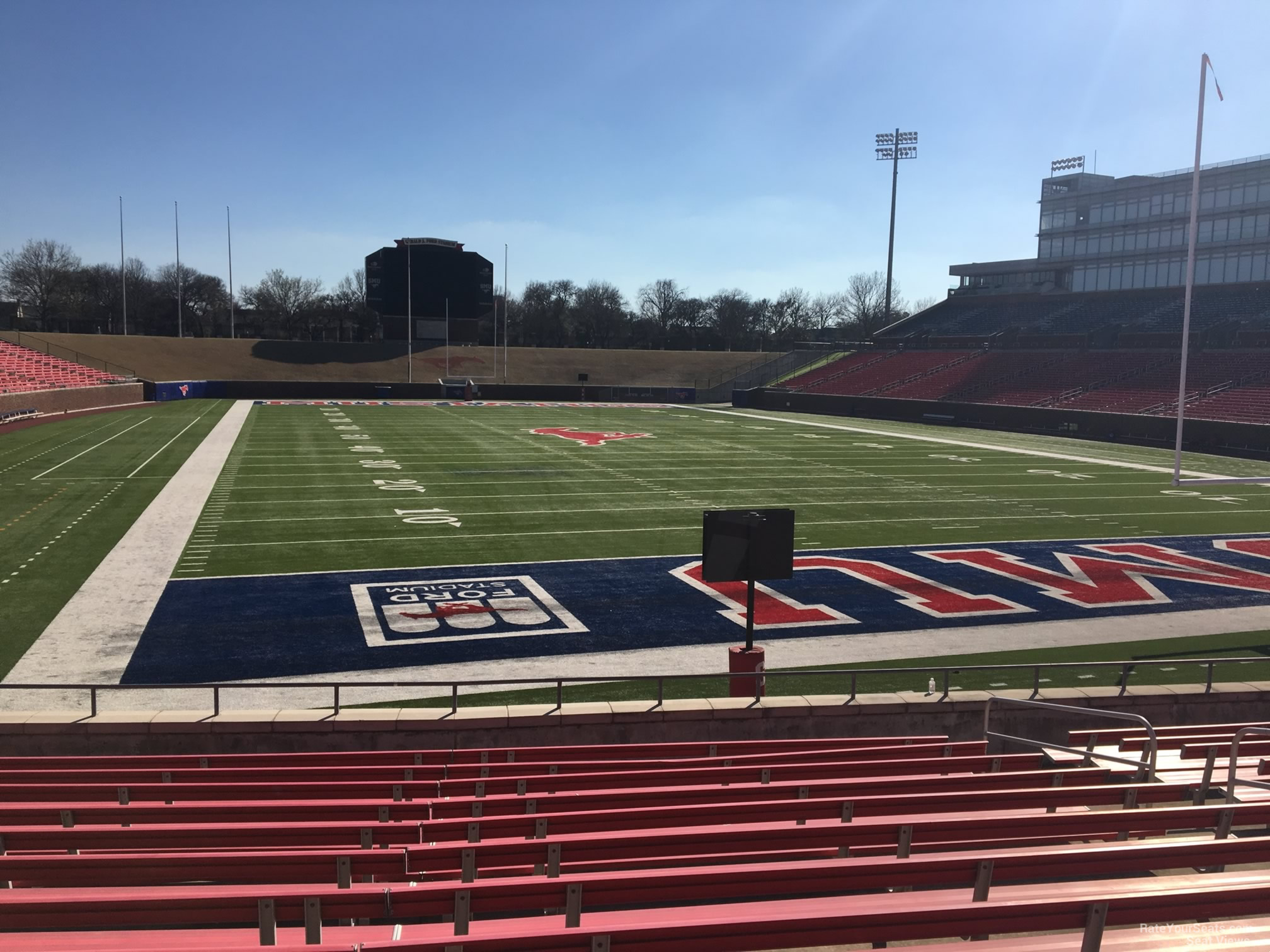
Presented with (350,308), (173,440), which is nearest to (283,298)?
(350,308)

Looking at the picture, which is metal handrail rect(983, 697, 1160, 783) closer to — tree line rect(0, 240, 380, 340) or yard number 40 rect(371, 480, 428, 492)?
yard number 40 rect(371, 480, 428, 492)

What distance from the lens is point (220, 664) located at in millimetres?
12141

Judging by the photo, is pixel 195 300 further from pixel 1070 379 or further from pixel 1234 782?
pixel 1234 782

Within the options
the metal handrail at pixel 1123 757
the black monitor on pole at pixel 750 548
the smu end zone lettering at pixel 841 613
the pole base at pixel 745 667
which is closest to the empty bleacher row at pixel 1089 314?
the smu end zone lettering at pixel 841 613

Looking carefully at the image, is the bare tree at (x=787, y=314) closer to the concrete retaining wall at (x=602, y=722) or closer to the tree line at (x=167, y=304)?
the tree line at (x=167, y=304)

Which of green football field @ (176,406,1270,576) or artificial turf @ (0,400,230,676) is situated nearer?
artificial turf @ (0,400,230,676)

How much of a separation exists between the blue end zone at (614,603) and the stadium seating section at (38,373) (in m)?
39.6

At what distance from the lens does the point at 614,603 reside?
50.4 feet

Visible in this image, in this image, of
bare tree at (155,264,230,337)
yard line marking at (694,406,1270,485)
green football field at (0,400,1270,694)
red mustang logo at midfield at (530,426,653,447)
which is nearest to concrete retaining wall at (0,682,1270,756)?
green football field at (0,400,1270,694)

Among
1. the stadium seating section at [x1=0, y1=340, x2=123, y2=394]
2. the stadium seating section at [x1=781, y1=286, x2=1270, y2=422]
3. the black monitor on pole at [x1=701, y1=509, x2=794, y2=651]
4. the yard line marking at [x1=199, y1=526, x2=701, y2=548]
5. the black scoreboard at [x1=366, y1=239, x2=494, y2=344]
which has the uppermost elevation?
the black scoreboard at [x1=366, y1=239, x2=494, y2=344]

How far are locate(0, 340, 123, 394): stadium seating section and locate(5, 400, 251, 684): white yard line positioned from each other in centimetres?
3167

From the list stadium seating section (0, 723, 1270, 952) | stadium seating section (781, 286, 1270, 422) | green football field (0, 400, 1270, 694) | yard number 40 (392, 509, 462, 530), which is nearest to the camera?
stadium seating section (0, 723, 1270, 952)

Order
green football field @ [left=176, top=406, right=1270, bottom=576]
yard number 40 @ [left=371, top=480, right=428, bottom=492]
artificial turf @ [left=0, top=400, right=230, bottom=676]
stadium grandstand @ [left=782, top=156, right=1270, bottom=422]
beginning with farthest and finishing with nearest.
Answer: stadium grandstand @ [left=782, top=156, right=1270, bottom=422] < yard number 40 @ [left=371, top=480, right=428, bottom=492] < green football field @ [left=176, top=406, right=1270, bottom=576] < artificial turf @ [left=0, top=400, right=230, bottom=676]

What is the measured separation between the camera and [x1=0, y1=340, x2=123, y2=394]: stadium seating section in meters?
49.5
